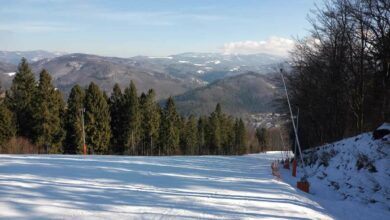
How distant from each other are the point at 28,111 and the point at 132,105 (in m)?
14.1

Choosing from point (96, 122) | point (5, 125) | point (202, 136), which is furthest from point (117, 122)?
point (202, 136)

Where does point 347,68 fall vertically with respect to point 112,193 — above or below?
above

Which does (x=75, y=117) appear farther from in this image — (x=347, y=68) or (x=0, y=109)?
(x=347, y=68)

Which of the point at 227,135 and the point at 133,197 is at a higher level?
the point at 227,135

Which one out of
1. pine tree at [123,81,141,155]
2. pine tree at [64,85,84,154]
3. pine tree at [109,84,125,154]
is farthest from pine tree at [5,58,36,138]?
pine tree at [123,81,141,155]

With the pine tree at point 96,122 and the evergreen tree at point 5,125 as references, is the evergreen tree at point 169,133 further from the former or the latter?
the evergreen tree at point 5,125

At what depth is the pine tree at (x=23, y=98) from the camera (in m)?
45.3

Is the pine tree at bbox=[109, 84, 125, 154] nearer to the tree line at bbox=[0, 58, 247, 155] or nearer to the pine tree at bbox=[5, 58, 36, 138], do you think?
the tree line at bbox=[0, 58, 247, 155]

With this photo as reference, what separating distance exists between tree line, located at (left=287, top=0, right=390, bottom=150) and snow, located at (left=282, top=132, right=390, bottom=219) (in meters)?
3.23

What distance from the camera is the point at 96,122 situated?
4834 cm

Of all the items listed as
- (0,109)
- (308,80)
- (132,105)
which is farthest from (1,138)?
(308,80)

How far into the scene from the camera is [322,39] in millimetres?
29266

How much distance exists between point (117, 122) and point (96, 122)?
689 cm

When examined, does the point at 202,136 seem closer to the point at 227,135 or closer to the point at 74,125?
the point at 227,135
